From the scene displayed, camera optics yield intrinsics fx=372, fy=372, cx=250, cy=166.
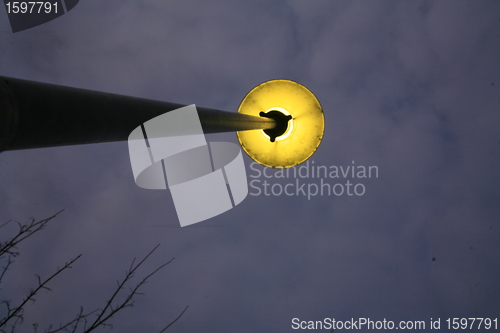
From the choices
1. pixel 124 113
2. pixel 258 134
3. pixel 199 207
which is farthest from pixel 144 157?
pixel 124 113

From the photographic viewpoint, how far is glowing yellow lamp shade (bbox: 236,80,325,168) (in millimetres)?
6039

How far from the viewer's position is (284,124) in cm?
618

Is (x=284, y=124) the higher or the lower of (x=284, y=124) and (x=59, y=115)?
the higher

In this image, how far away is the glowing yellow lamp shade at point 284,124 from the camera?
6.04 metres

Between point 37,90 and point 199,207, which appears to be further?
point 199,207

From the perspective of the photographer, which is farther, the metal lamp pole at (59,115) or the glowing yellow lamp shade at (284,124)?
the glowing yellow lamp shade at (284,124)

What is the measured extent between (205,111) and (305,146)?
2.80 m

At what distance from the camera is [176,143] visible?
7.49 m

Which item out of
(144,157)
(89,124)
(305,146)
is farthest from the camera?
(144,157)

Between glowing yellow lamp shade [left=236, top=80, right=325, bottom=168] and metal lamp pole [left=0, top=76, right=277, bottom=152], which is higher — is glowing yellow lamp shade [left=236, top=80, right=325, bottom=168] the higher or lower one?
the higher one

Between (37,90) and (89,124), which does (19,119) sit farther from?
(89,124)

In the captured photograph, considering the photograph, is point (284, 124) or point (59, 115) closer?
point (59, 115)

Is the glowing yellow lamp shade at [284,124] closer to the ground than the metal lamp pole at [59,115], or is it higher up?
higher up

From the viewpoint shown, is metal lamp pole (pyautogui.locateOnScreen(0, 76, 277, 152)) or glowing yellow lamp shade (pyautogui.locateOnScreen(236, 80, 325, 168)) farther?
glowing yellow lamp shade (pyautogui.locateOnScreen(236, 80, 325, 168))
